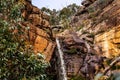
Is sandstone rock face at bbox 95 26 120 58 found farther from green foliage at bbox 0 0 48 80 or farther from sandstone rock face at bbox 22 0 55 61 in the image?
green foliage at bbox 0 0 48 80

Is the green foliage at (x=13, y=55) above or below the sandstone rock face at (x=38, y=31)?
below

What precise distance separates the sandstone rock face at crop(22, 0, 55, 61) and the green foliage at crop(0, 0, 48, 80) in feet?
21.7

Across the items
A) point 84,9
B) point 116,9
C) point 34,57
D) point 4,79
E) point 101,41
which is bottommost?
point 4,79

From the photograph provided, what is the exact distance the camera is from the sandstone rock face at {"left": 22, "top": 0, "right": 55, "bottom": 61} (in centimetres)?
2102

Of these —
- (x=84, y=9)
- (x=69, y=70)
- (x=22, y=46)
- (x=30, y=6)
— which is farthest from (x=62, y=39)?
(x=84, y=9)

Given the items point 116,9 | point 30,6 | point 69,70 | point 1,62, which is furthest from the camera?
point 116,9

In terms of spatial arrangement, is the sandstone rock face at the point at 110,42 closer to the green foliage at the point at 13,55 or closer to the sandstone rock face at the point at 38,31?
the sandstone rock face at the point at 38,31

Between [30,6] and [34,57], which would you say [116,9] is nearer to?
[30,6]

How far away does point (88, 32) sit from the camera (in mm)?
33219

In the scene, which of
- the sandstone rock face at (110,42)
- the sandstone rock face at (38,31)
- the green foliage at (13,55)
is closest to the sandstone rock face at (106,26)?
the sandstone rock face at (110,42)

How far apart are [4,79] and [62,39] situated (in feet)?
51.3

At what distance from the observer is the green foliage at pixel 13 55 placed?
41.6 feet

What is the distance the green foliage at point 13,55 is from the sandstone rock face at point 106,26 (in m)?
15.3

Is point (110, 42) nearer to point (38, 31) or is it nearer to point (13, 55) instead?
point (38, 31)
